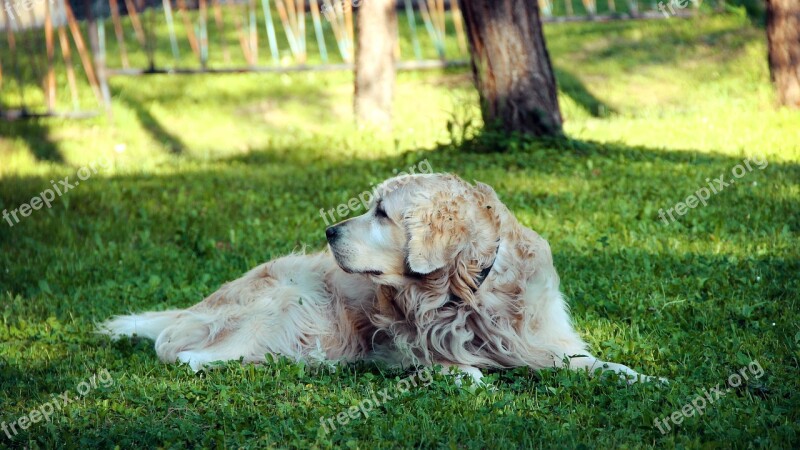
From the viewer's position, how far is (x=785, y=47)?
11.6 metres

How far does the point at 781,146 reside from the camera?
9695mm

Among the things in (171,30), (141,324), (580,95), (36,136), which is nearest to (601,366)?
(141,324)

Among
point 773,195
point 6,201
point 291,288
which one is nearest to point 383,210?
point 291,288

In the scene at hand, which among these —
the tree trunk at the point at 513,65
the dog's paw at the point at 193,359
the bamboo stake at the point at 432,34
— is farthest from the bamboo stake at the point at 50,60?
the dog's paw at the point at 193,359

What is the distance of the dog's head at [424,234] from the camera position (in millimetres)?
4258

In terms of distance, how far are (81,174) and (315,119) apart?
14.6 feet

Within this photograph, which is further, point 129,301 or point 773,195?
point 773,195

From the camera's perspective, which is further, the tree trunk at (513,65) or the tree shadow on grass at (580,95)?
the tree shadow on grass at (580,95)

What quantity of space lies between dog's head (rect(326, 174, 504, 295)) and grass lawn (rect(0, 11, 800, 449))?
22.2 inches

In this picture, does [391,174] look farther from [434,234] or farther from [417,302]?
[434,234]

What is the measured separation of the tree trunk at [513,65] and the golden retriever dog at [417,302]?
208 inches

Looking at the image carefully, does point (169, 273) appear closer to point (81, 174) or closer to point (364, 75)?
point (81, 174)

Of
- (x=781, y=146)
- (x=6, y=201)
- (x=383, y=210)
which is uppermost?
(x=383, y=210)

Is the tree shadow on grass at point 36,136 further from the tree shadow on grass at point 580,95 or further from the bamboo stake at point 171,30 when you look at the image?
the tree shadow on grass at point 580,95
